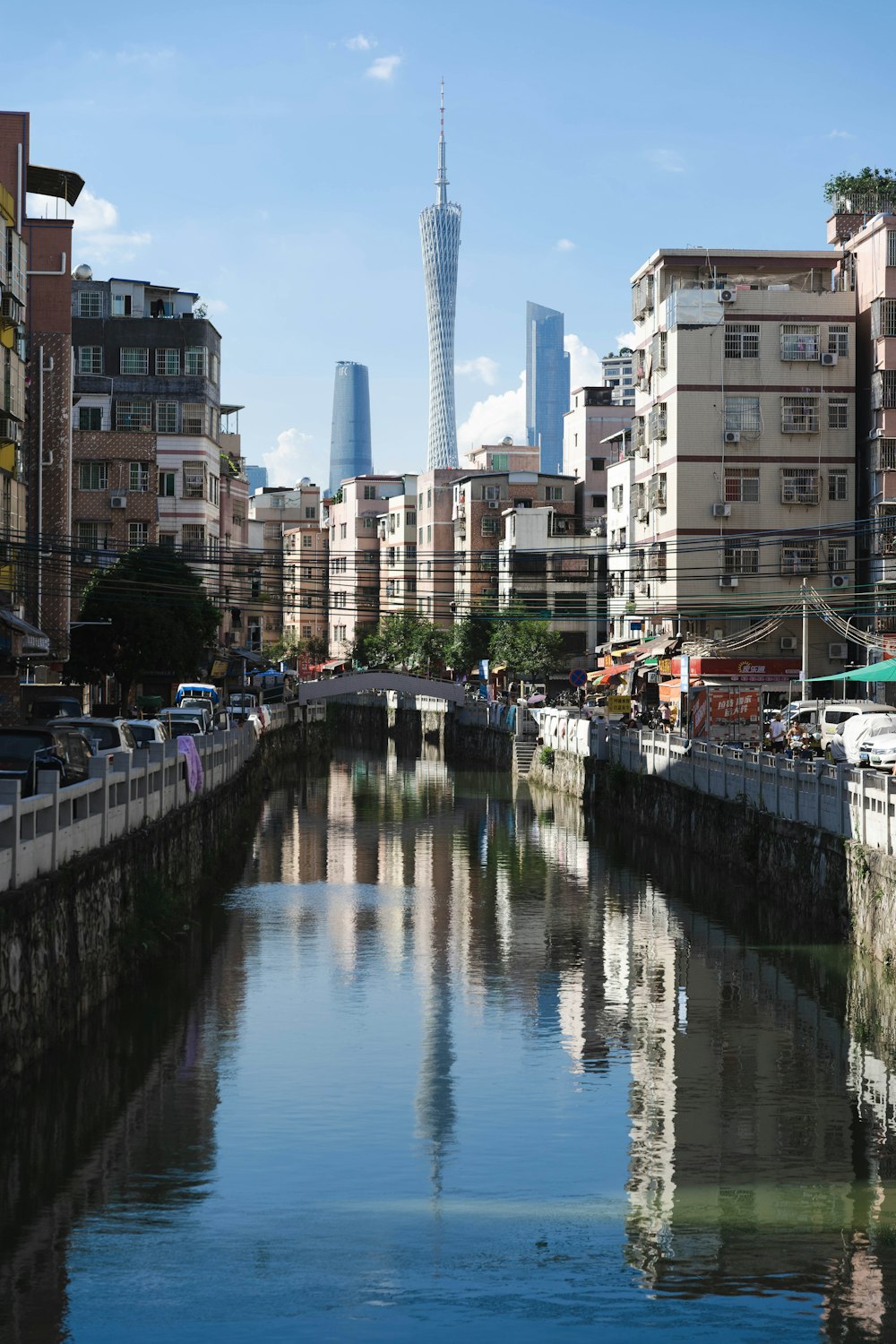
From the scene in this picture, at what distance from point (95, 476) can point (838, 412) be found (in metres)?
35.9

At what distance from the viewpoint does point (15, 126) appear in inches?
2356

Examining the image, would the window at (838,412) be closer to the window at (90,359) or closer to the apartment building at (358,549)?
the window at (90,359)

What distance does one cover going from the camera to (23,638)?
4797 cm

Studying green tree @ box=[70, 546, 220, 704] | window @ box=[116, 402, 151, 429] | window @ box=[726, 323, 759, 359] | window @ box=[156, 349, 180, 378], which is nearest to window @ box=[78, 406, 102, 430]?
window @ box=[116, 402, 151, 429]

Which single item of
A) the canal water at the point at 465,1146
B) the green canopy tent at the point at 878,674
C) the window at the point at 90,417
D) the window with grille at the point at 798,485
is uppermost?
the window at the point at 90,417

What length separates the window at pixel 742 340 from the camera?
2808 inches

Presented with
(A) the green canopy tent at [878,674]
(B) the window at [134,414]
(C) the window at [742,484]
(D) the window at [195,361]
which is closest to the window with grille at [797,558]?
(C) the window at [742,484]

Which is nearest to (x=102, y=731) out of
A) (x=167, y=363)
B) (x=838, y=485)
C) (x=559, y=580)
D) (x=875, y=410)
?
(x=875, y=410)

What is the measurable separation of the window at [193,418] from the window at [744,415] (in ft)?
117

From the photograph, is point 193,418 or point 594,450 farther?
point 594,450

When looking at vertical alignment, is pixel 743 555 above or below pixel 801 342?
below

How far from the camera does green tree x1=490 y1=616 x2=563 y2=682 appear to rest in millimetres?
100062

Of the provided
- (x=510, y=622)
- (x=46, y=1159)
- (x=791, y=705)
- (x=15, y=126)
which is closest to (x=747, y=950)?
(x=46, y=1159)

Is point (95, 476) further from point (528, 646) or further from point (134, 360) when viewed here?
point (528, 646)
